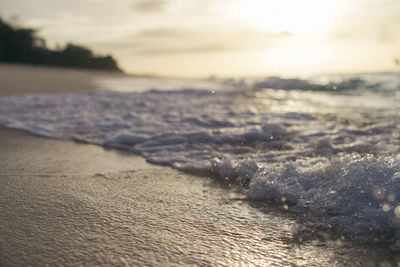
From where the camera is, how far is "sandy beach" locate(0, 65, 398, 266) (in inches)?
46.7

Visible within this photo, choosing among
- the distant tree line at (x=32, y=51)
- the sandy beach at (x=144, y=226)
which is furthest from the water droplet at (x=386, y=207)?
the distant tree line at (x=32, y=51)

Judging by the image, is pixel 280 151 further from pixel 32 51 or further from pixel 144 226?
pixel 32 51

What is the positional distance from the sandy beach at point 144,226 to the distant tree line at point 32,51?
31261 millimetres

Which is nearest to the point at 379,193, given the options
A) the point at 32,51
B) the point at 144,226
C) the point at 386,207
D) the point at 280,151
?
the point at 386,207

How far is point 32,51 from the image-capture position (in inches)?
1198

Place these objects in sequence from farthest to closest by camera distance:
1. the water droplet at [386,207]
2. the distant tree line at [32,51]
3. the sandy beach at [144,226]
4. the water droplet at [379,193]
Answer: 1. the distant tree line at [32,51]
2. the water droplet at [379,193]
3. the water droplet at [386,207]
4. the sandy beach at [144,226]

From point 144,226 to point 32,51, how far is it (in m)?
33.5

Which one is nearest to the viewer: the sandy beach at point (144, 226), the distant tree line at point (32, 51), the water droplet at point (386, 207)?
the sandy beach at point (144, 226)

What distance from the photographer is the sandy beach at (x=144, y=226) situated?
1.19 m

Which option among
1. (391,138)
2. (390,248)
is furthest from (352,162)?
(391,138)

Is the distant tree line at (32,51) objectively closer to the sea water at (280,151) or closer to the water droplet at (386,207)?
the sea water at (280,151)

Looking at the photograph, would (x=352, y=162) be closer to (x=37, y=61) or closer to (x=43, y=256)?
(x=43, y=256)

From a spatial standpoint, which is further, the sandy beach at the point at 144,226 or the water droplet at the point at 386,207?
the water droplet at the point at 386,207

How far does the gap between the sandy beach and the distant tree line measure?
1231 inches
